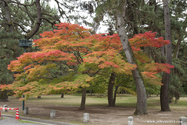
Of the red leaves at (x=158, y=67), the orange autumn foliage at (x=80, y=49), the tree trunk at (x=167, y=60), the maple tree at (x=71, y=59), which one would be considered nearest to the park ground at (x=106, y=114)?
the tree trunk at (x=167, y=60)

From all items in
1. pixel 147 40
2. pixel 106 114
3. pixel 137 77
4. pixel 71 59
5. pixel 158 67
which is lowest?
pixel 106 114

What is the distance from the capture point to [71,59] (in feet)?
36.8

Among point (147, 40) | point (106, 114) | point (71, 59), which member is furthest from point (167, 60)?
point (71, 59)

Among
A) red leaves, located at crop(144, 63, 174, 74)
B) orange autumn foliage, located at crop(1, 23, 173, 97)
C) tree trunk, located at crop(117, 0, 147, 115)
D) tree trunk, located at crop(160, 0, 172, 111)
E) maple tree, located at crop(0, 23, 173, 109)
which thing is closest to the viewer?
maple tree, located at crop(0, 23, 173, 109)

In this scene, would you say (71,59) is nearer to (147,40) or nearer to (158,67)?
(147,40)

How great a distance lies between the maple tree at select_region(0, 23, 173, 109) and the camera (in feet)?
35.0

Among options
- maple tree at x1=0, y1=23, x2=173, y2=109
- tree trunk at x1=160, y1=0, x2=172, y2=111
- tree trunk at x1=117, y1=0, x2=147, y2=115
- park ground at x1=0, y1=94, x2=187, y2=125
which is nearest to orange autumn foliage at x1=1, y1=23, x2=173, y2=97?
maple tree at x1=0, y1=23, x2=173, y2=109

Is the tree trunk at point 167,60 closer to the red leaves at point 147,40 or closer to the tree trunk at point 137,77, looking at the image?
the red leaves at point 147,40

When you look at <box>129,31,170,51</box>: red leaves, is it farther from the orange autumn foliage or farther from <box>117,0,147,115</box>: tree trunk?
<box>117,0,147,115</box>: tree trunk

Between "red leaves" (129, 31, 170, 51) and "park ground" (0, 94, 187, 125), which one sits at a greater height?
"red leaves" (129, 31, 170, 51)

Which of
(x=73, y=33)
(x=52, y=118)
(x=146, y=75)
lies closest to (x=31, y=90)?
(x=52, y=118)

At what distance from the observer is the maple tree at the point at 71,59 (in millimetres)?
10680

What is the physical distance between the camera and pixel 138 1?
13719 millimetres

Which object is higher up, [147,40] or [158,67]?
[147,40]
